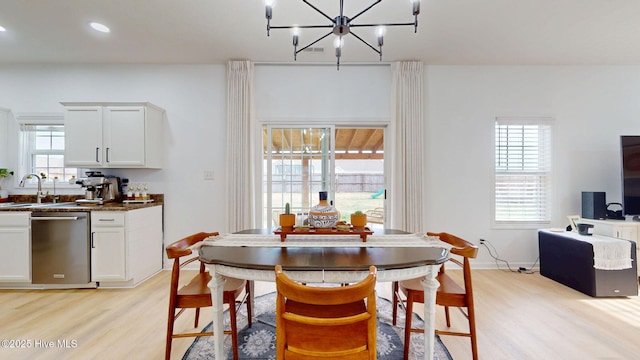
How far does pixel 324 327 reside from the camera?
1.19 metres

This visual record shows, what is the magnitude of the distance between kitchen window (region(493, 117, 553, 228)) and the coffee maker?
5.19 metres

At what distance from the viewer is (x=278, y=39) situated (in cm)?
314

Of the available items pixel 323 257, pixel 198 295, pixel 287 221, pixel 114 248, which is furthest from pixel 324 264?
pixel 114 248

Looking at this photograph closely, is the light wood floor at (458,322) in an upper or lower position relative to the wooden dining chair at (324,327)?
lower

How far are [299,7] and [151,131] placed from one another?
241 cm

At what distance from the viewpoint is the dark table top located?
1.39 meters

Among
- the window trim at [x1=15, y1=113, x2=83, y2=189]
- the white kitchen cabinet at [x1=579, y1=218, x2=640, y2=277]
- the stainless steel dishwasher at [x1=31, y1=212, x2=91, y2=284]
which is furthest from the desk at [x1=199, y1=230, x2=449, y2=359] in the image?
the window trim at [x1=15, y1=113, x2=83, y2=189]

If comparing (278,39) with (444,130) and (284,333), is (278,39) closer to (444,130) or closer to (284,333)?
(444,130)

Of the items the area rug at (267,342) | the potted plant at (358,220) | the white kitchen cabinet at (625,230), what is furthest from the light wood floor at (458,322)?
the potted plant at (358,220)

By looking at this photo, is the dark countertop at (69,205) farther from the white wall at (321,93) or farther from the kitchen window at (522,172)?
the kitchen window at (522,172)

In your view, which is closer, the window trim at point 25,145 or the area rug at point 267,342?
the area rug at point 267,342

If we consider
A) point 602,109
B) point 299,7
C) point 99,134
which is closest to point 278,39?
point 299,7

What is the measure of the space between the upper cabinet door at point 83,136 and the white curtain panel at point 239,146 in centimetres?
155

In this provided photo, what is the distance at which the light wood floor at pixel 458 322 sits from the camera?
1954 millimetres
